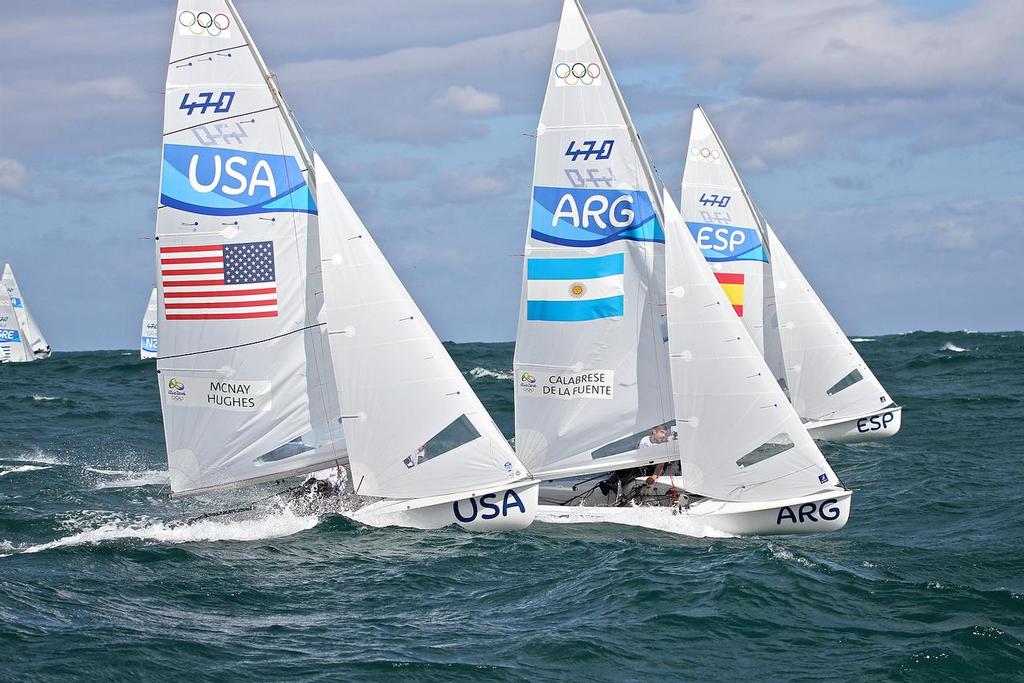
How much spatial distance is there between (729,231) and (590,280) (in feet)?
30.8

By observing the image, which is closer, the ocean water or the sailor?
the ocean water

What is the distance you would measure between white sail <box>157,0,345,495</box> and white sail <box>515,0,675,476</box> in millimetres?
3365

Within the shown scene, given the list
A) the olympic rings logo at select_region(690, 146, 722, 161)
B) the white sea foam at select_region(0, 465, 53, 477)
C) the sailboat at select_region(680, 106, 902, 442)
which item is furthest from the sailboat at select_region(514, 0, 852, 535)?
the white sea foam at select_region(0, 465, 53, 477)

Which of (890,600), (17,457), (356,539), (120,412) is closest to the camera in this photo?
(890,600)

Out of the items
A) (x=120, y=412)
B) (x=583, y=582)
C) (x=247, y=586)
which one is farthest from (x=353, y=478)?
(x=120, y=412)

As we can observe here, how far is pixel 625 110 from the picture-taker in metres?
19.2

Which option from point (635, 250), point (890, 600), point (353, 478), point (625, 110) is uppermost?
point (625, 110)

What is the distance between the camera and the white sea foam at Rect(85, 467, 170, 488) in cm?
2403

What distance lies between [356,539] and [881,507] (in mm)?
9107

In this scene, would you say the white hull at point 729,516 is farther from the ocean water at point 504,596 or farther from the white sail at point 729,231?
the white sail at point 729,231

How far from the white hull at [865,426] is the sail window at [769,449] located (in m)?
10.5

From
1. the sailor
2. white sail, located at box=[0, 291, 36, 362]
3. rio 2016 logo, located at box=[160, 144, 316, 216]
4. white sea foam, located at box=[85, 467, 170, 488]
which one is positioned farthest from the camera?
white sail, located at box=[0, 291, 36, 362]

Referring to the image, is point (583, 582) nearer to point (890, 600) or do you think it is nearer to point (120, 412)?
point (890, 600)

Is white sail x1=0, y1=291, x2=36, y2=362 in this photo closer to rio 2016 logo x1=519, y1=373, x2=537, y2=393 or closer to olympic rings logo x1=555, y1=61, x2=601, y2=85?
rio 2016 logo x1=519, y1=373, x2=537, y2=393
